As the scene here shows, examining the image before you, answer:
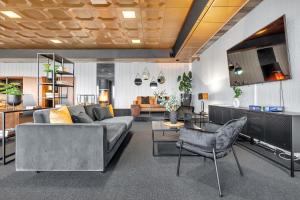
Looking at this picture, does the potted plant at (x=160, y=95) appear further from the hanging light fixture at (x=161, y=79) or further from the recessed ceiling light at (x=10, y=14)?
the recessed ceiling light at (x=10, y=14)

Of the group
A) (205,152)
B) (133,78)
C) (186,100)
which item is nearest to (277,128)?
(205,152)

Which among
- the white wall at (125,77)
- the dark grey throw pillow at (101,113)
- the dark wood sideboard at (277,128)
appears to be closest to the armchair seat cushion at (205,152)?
the dark wood sideboard at (277,128)

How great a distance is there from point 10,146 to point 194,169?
3807 millimetres

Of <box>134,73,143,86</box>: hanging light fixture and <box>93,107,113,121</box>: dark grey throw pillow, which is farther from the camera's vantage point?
<box>134,73,143,86</box>: hanging light fixture

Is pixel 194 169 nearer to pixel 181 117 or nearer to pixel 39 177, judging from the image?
pixel 39 177

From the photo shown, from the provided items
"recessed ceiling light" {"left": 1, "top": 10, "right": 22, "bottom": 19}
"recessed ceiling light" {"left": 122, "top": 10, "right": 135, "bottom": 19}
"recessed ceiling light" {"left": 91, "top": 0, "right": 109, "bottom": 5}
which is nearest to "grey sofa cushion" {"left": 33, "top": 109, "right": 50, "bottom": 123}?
"recessed ceiling light" {"left": 91, "top": 0, "right": 109, "bottom": 5}

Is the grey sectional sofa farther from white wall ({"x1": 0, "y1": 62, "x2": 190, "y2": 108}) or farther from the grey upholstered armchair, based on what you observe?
white wall ({"x1": 0, "y1": 62, "x2": 190, "y2": 108})

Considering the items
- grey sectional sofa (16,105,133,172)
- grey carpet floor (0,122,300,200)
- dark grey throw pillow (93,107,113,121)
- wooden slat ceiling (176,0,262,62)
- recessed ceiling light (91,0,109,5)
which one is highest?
recessed ceiling light (91,0,109,5)

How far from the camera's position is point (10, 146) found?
13.0 ft

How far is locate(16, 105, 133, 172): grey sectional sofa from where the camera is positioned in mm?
2518

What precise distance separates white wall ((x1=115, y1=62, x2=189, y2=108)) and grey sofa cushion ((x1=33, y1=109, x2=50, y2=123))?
7.27m

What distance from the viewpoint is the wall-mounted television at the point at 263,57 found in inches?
123

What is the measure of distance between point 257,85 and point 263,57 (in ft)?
2.61

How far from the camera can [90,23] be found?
5.36m
